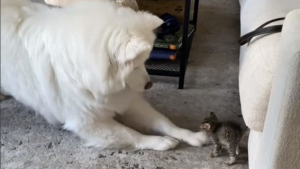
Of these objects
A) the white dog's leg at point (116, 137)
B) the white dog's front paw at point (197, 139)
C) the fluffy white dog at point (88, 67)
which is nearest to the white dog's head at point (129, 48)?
the fluffy white dog at point (88, 67)

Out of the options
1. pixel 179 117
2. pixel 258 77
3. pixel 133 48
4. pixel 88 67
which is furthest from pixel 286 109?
pixel 179 117

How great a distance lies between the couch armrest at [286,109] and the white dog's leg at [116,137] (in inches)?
22.2

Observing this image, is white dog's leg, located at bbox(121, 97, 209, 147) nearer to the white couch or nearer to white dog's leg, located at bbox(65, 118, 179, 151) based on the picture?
white dog's leg, located at bbox(65, 118, 179, 151)

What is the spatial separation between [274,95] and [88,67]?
57cm

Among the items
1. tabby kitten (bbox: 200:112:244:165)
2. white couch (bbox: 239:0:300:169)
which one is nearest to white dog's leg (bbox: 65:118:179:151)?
tabby kitten (bbox: 200:112:244:165)

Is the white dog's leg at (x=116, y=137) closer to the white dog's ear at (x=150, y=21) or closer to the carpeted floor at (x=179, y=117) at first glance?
the carpeted floor at (x=179, y=117)

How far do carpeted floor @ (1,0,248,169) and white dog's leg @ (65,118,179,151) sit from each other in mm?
30

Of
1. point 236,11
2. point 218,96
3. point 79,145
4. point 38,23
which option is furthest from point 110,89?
point 236,11

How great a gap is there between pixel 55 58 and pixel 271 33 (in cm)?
70

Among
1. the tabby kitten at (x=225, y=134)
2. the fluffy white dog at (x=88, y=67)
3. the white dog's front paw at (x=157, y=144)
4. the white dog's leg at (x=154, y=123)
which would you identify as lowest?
→ the white dog's front paw at (x=157, y=144)

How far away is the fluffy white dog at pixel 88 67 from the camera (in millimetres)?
1122

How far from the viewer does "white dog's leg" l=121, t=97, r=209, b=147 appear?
1.54 m

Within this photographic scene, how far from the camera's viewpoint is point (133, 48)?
1.10 m

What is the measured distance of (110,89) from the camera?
125cm
